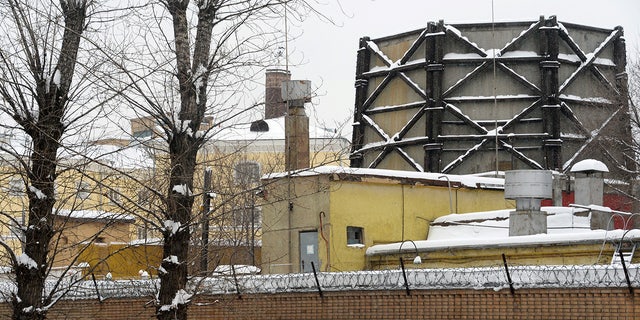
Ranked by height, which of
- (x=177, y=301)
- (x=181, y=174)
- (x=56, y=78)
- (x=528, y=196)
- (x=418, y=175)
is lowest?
(x=177, y=301)

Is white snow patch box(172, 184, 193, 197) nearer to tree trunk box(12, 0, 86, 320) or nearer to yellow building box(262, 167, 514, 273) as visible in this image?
tree trunk box(12, 0, 86, 320)

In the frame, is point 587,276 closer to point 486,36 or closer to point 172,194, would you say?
point 172,194

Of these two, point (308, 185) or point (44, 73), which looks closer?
point (44, 73)

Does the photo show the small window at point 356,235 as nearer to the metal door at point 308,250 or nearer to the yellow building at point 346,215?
the yellow building at point 346,215

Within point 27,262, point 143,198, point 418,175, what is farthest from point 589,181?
point 27,262

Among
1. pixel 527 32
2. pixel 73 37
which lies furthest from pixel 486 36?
pixel 73 37

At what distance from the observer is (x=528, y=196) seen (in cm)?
1967

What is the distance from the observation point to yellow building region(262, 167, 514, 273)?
21281 millimetres

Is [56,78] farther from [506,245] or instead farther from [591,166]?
[591,166]

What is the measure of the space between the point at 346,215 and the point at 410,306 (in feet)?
18.9

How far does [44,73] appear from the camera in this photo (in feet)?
40.0

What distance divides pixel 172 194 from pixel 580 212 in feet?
39.6

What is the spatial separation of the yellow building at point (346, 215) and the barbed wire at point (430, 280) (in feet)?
10.5

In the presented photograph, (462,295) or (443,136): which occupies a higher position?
(443,136)
